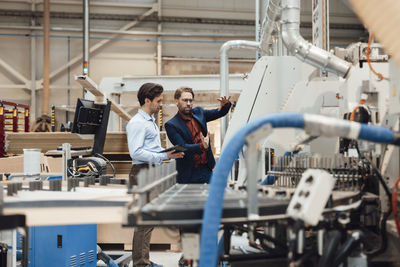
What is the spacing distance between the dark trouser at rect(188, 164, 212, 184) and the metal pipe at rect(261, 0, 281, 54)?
133 cm

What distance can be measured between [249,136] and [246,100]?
67.7 inches

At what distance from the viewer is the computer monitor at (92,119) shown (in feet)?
10.3

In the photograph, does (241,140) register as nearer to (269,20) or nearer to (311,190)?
(311,190)

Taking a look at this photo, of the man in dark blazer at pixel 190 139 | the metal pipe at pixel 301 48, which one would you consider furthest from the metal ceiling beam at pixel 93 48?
the metal pipe at pixel 301 48

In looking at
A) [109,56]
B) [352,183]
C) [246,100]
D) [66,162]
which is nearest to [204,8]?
[109,56]

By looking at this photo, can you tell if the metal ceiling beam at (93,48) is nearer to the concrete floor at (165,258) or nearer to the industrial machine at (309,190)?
the concrete floor at (165,258)

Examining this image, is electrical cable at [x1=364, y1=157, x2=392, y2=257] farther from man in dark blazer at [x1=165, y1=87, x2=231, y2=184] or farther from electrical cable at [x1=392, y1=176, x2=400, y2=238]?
man in dark blazer at [x1=165, y1=87, x2=231, y2=184]

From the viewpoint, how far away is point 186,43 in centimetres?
926

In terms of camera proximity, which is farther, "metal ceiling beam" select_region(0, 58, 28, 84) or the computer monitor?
"metal ceiling beam" select_region(0, 58, 28, 84)

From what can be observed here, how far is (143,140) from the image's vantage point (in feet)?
9.07

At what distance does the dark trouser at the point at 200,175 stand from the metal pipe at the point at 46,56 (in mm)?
6274

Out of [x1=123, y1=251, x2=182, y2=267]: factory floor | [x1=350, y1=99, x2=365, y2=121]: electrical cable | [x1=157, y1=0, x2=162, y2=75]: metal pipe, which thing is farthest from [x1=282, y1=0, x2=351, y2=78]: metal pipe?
[x1=157, y1=0, x2=162, y2=75]: metal pipe

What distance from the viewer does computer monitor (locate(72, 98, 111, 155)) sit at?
10.3ft

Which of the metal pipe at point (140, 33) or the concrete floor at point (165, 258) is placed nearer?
the concrete floor at point (165, 258)
